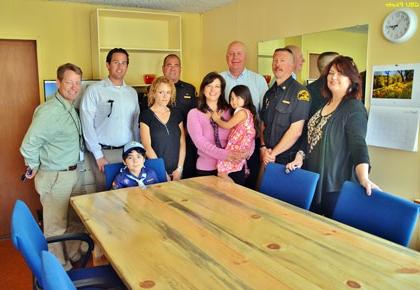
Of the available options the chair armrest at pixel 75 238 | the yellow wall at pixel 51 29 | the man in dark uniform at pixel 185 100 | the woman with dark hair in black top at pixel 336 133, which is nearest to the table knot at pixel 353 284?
the woman with dark hair in black top at pixel 336 133

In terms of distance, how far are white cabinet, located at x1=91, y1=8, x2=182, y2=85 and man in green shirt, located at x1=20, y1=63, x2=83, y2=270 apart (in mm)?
1169

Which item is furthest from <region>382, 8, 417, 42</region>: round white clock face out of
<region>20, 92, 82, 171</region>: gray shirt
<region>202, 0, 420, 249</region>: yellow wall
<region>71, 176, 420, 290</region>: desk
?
<region>20, 92, 82, 171</region>: gray shirt

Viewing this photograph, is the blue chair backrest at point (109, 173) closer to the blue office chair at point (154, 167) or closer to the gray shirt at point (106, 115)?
the blue office chair at point (154, 167)

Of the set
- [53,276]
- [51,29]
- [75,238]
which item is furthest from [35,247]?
[51,29]

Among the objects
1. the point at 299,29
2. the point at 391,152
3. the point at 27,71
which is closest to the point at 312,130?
the point at 391,152

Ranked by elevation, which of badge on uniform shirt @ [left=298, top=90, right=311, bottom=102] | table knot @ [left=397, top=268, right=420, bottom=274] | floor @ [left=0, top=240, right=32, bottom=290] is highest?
badge on uniform shirt @ [left=298, top=90, right=311, bottom=102]

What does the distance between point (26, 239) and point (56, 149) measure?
1355 mm

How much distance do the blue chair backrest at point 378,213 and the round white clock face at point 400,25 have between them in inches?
42.9

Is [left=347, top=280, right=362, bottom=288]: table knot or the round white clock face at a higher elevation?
the round white clock face

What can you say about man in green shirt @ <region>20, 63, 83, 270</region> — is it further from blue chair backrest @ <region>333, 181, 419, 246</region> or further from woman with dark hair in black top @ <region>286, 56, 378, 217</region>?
blue chair backrest @ <region>333, 181, 419, 246</region>

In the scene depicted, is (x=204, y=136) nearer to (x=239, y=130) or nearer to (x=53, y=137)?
(x=239, y=130)

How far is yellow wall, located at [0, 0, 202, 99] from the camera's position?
358 centimetres

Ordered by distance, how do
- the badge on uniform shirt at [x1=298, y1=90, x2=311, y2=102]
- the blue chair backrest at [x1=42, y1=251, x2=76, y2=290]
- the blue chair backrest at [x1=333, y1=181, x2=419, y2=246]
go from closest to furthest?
the blue chair backrest at [x1=42, y1=251, x2=76, y2=290] → the blue chair backrest at [x1=333, y1=181, x2=419, y2=246] → the badge on uniform shirt at [x1=298, y1=90, x2=311, y2=102]

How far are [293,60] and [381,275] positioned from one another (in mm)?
1961
